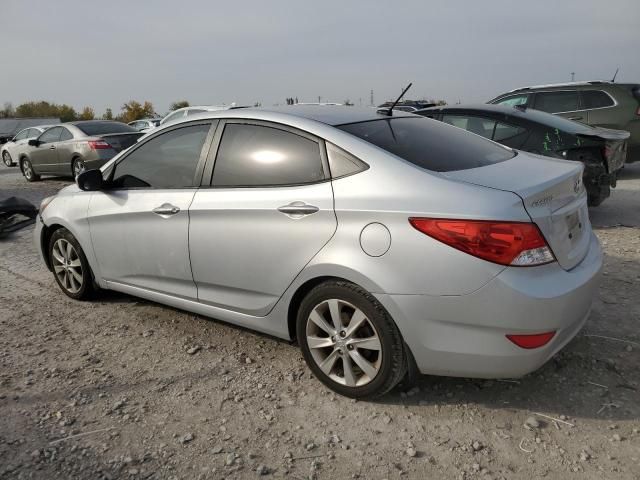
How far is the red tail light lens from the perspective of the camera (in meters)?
2.42

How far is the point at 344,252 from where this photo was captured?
2672mm

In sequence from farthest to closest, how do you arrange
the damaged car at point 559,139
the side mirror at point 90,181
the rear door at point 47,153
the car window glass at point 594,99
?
the rear door at point 47,153
the car window glass at point 594,99
the damaged car at point 559,139
the side mirror at point 90,181

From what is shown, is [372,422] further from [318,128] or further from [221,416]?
[318,128]

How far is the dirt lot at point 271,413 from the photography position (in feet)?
7.90

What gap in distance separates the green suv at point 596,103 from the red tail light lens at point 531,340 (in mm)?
8277

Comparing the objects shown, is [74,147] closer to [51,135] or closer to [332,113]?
[51,135]

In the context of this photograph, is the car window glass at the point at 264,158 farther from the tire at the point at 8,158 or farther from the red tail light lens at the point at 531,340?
the tire at the point at 8,158

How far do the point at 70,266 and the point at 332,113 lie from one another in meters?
2.62

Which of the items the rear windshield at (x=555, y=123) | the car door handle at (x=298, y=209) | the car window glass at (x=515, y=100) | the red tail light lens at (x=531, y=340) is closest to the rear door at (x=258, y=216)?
the car door handle at (x=298, y=209)

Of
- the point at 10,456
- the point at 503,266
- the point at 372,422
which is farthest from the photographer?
the point at 372,422

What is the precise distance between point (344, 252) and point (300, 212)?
0.36 meters

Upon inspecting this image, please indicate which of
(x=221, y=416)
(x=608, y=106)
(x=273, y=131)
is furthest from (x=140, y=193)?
(x=608, y=106)

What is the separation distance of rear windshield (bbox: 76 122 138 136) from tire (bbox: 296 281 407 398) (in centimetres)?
997

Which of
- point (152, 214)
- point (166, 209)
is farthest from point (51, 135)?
point (166, 209)
